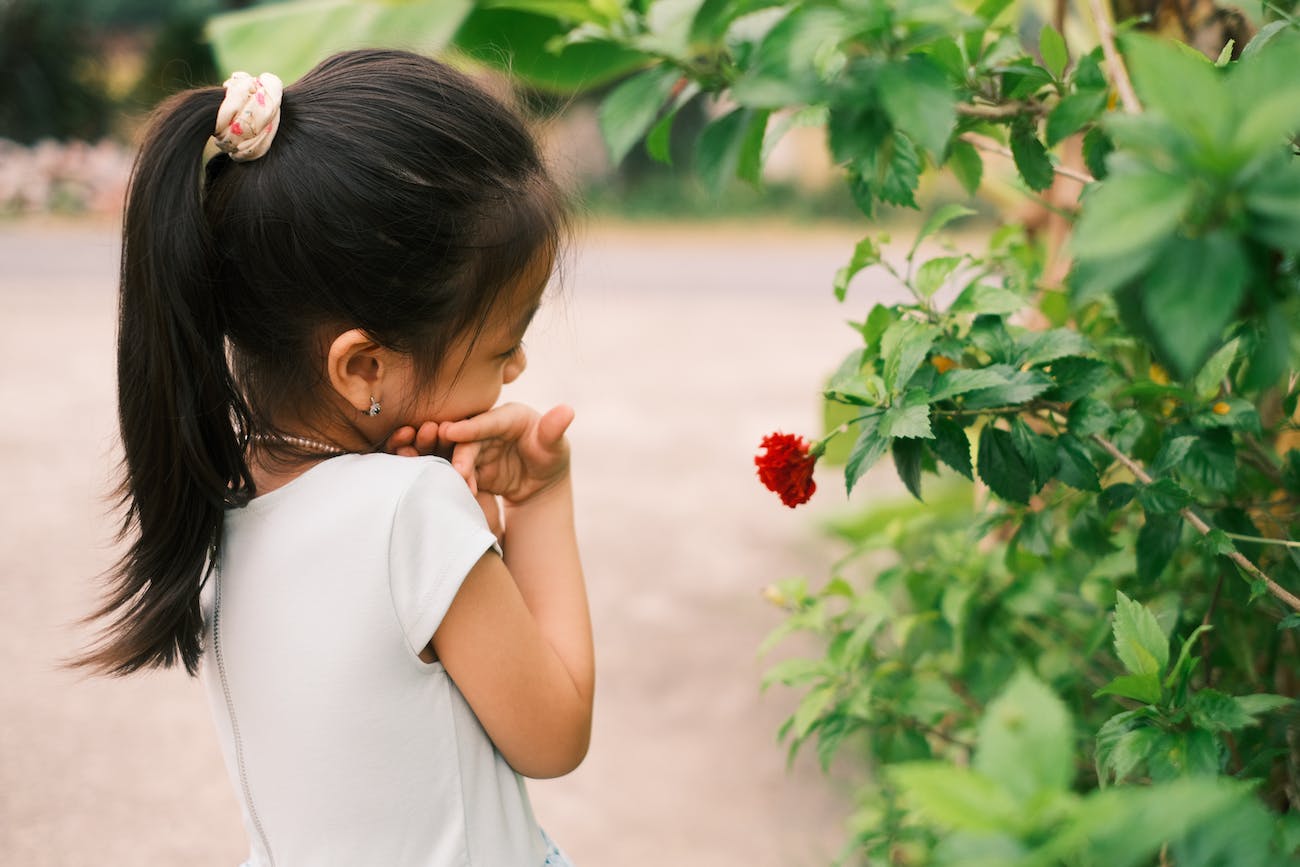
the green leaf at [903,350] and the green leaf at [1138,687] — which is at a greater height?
the green leaf at [903,350]

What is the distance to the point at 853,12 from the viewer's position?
0.69 metres

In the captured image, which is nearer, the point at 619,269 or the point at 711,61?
the point at 711,61

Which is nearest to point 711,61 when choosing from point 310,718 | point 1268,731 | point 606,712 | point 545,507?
point 545,507

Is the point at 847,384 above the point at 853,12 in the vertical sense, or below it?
below

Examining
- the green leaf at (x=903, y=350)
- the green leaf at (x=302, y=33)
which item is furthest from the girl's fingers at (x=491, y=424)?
the green leaf at (x=302, y=33)

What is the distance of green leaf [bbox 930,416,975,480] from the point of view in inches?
40.0

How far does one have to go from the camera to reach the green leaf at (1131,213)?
19.5 inches

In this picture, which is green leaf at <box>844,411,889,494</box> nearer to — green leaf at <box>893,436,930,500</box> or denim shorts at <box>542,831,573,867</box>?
green leaf at <box>893,436,930,500</box>

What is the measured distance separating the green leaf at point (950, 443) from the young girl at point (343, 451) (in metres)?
0.39

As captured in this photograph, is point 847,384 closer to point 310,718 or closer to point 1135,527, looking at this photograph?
point 310,718

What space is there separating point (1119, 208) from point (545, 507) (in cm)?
76

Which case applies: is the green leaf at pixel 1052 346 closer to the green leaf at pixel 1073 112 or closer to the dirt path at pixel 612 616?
the green leaf at pixel 1073 112

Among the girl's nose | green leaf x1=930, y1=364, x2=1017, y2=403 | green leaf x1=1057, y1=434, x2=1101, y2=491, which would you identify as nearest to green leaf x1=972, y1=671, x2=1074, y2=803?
green leaf x1=930, y1=364, x2=1017, y2=403

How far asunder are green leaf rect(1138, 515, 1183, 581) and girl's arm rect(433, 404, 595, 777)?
1.80 ft
